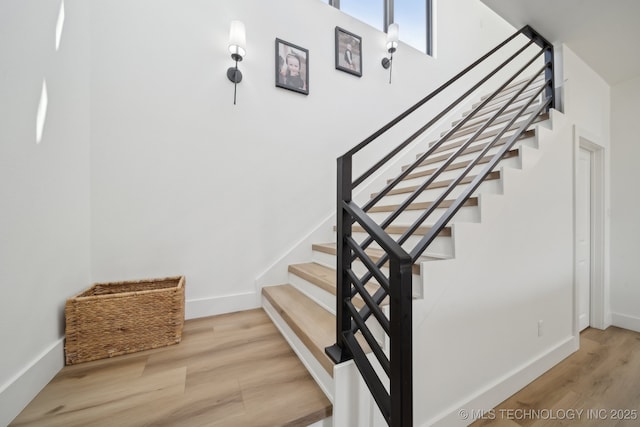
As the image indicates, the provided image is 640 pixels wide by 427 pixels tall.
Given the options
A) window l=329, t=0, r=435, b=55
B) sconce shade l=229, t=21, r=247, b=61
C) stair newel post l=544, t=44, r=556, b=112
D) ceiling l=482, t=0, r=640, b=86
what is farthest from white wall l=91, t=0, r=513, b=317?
stair newel post l=544, t=44, r=556, b=112

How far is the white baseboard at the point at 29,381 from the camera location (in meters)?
0.92

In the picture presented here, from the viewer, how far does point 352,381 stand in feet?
3.34

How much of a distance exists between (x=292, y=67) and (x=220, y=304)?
7.12 feet

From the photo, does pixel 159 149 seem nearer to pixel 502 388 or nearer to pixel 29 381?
pixel 29 381

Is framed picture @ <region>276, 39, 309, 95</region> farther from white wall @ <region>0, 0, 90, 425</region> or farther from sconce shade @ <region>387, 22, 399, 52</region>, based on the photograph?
white wall @ <region>0, 0, 90, 425</region>

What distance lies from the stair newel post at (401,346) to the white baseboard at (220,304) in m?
1.48

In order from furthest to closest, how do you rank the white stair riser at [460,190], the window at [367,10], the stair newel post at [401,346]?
the window at [367,10], the white stair riser at [460,190], the stair newel post at [401,346]

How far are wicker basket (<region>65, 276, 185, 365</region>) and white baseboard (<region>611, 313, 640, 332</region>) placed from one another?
4.09 m

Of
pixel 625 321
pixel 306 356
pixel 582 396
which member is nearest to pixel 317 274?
pixel 306 356

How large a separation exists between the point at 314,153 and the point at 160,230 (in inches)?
57.1

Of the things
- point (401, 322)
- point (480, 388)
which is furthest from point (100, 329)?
point (480, 388)

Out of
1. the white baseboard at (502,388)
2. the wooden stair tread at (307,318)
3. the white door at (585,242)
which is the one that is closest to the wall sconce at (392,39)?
the white door at (585,242)

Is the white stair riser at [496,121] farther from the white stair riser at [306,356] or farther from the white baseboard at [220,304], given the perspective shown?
the white baseboard at [220,304]

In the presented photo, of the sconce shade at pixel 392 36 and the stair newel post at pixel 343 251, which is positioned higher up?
the sconce shade at pixel 392 36
